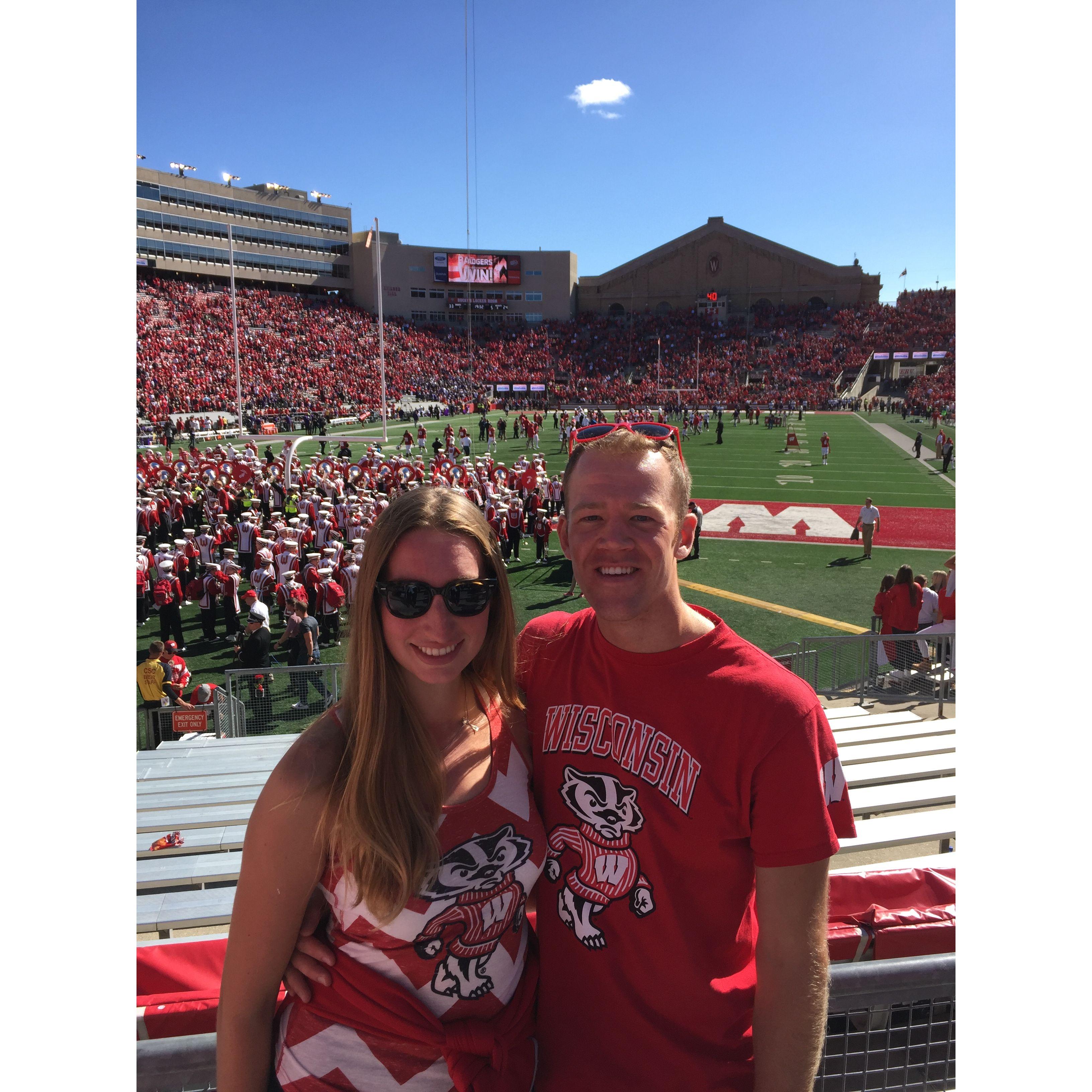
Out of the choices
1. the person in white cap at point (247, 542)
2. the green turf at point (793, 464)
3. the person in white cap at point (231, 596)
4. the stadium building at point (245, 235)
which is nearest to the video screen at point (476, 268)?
the stadium building at point (245, 235)

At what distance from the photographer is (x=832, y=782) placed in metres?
1.68

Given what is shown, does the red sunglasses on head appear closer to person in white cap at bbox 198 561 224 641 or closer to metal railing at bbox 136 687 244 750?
metal railing at bbox 136 687 244 750

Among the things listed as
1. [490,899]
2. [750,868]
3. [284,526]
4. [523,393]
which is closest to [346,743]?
[490,899]

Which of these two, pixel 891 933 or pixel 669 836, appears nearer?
pixel 669 836

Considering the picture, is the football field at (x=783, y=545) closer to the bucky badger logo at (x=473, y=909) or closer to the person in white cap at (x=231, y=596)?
the person in white cap at (x=231, y=596)

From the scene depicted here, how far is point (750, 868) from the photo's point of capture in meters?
1.77

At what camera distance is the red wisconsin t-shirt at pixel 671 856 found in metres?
1.68

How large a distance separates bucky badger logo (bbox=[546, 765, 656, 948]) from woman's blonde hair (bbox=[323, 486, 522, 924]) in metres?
0.31

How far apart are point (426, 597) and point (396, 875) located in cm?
59

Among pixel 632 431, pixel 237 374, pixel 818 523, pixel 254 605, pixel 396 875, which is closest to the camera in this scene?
pixel 396 875

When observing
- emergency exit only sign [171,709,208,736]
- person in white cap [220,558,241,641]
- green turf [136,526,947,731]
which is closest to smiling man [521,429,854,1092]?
emergency exit only sign [171,709,208,736]

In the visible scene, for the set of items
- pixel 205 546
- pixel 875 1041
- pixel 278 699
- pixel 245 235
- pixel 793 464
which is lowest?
pixel 278 699

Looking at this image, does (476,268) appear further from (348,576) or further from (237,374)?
(348,576)

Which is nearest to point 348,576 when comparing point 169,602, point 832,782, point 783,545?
point 169,602
